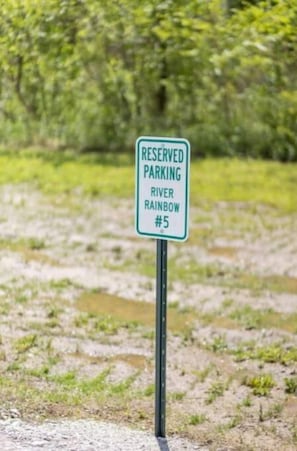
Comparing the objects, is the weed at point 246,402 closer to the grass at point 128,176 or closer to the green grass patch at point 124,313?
the green grass patch at point 124,313

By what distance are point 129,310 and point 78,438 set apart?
3293 millimetres

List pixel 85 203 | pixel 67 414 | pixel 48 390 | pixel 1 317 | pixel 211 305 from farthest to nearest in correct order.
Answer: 1. pixel 85 203
2. pixel 211 305
3. pixel 1 317
4. pixel 48 390
5. pixel 67 414

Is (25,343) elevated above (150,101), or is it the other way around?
(150,101)

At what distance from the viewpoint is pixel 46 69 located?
11234mm

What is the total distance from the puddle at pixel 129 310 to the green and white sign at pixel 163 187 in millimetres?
2865

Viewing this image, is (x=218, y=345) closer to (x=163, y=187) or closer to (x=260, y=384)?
(x=260, y=384)

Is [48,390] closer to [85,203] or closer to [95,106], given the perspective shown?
[85,203]

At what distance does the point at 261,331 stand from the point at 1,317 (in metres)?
2.03

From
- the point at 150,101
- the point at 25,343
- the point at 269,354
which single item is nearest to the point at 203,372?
the point at 269,354

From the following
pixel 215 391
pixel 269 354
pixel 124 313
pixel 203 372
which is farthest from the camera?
pixel 124 313

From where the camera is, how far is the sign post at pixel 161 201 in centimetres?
425

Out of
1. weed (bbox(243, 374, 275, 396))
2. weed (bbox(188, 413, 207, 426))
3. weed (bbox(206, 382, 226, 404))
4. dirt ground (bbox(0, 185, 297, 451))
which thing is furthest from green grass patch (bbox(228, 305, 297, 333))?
weed (bbox(188, 413, 207, 426))

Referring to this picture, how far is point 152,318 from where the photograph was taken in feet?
24.4

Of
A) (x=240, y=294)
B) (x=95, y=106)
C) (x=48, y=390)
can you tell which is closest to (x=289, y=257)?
(x=240, y=294)
